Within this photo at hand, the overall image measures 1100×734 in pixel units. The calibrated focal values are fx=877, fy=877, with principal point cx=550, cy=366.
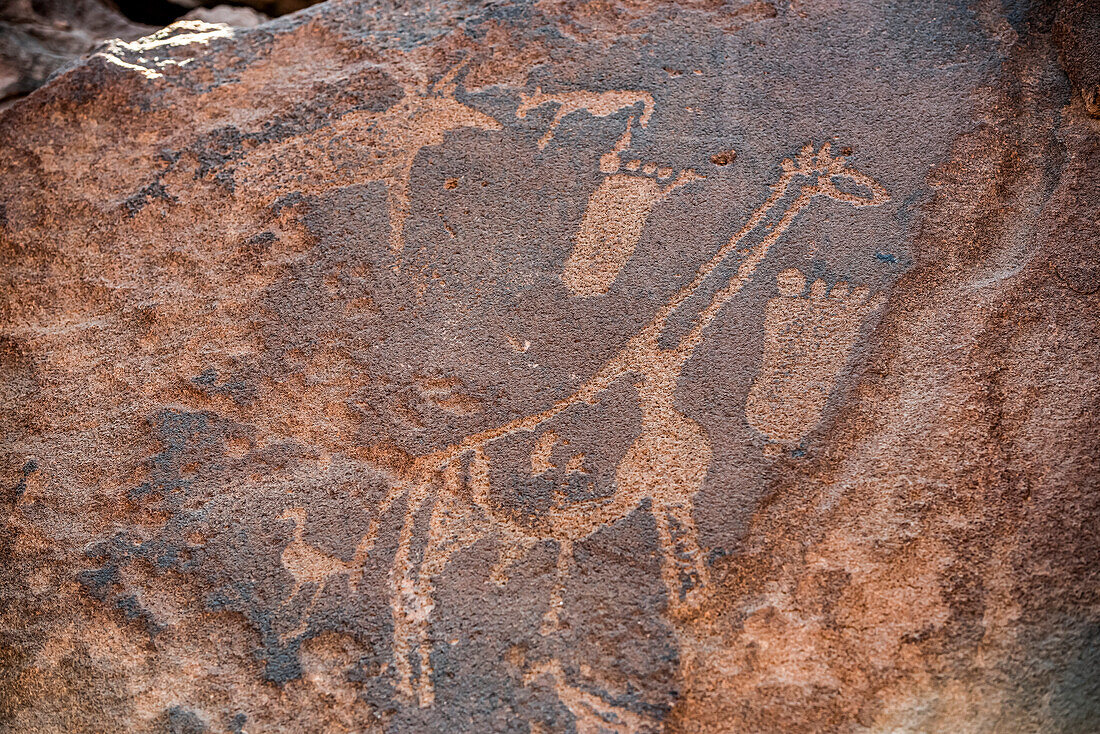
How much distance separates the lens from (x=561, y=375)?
5.65 ft

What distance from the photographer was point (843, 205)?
72.0 inches

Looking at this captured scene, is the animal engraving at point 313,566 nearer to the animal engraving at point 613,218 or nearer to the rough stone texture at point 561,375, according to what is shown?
the rough stone texture at point 561,375

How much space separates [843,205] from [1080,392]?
22.5 inches

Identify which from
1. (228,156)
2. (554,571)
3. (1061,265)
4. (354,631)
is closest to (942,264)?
(1061,265)

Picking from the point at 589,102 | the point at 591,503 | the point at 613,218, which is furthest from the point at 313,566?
the point at 589,102

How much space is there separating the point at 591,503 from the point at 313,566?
0.52 m

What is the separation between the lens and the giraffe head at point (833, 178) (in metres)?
1.83

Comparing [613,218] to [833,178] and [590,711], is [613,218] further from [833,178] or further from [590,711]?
[590,711]

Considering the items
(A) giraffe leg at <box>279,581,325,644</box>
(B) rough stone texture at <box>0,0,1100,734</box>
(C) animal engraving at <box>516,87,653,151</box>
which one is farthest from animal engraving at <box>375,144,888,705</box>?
(C) animal engraving at <box>516,87,653,151</box>

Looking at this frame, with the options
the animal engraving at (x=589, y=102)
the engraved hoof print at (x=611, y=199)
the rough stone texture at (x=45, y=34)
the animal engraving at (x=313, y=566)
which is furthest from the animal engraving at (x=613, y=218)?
the rough stone texture at (x=45, y=34)

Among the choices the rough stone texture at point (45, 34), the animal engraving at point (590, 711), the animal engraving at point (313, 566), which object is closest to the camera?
the animal engraving at point (590, 711)

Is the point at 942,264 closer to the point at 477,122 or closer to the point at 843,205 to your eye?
the point at 843,205

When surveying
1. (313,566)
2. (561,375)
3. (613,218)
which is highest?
(613,218)

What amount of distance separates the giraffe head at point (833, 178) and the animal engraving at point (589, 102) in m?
0.35
